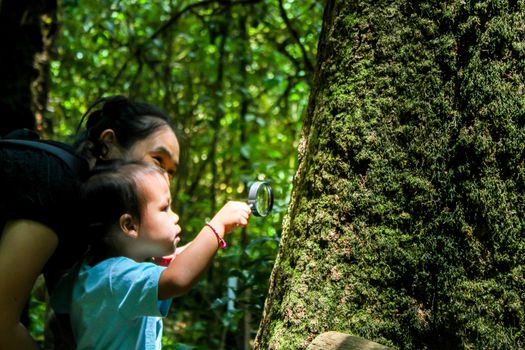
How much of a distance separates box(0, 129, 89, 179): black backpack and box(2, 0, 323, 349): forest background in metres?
2.17

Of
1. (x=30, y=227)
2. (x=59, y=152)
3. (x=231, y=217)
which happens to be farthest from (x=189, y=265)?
(x=59, y=152)

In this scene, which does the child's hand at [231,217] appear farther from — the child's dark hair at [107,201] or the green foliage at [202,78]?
the green foliage at [202,78]

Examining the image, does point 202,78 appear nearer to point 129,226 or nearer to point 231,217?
point 129,226

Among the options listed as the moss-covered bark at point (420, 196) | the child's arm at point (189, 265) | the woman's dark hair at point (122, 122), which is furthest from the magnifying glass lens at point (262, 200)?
the woman's dark hair at point (122, 122)

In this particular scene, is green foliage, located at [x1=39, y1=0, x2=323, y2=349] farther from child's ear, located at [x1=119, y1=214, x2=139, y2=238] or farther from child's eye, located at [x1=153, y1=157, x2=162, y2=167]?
child's ear, located at [x1=119, y1=214, x2=139, y2=238]

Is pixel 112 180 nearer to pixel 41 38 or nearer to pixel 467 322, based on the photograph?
pixel 467 322

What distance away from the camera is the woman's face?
2.27 metres

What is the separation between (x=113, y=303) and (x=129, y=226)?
26 centimetres

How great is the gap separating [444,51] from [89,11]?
18.3ft

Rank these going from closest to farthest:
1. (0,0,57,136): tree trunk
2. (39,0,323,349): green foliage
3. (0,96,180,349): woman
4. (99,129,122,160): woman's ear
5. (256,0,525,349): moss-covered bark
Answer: (256,0,525,349): moss-covered bark → (0,96,180,349): woman → (99,129,122,160): woman's ear → (0,0,57,136): tree trunk → (39,0,323,349): green foliage

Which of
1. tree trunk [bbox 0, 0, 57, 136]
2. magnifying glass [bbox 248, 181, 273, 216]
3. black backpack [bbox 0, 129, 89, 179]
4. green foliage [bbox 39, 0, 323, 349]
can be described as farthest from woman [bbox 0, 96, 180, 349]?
green foliage [bbox 39, 0, 323, 349]

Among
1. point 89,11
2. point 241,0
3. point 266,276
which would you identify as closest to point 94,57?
point 89,11

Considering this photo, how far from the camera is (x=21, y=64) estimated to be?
3.78m

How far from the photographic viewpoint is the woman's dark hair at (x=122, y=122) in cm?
227
